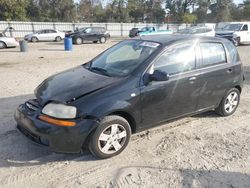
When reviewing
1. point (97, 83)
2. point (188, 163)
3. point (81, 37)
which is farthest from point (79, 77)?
point (81, 37)

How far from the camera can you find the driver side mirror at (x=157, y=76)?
11.2 ft

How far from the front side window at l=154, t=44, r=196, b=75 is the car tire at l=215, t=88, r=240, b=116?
119cm

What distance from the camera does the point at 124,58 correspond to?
4.07m

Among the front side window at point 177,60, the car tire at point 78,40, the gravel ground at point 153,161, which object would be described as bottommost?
the gravel ground at point 153,161

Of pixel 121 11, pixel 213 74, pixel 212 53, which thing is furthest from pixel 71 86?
pixel 121 11

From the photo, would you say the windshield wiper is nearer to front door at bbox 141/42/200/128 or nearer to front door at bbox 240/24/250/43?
front door at bbox 141/42/200/128

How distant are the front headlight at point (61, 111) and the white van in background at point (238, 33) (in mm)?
18050

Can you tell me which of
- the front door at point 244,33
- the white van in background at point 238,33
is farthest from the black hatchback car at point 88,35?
the front door at point 244,33


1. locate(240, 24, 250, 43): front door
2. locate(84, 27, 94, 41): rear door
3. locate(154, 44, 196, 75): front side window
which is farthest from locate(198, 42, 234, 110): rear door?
locate(84, 27, 94, 41): rear door

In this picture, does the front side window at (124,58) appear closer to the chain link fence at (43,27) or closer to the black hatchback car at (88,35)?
the black hatchback car at (88,35)

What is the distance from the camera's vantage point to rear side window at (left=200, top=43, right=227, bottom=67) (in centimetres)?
424

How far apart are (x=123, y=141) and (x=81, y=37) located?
1976cm

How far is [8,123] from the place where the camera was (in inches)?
174

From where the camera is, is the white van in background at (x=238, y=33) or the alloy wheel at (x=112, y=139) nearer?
the alloy wheel at (x=112, y=139)
